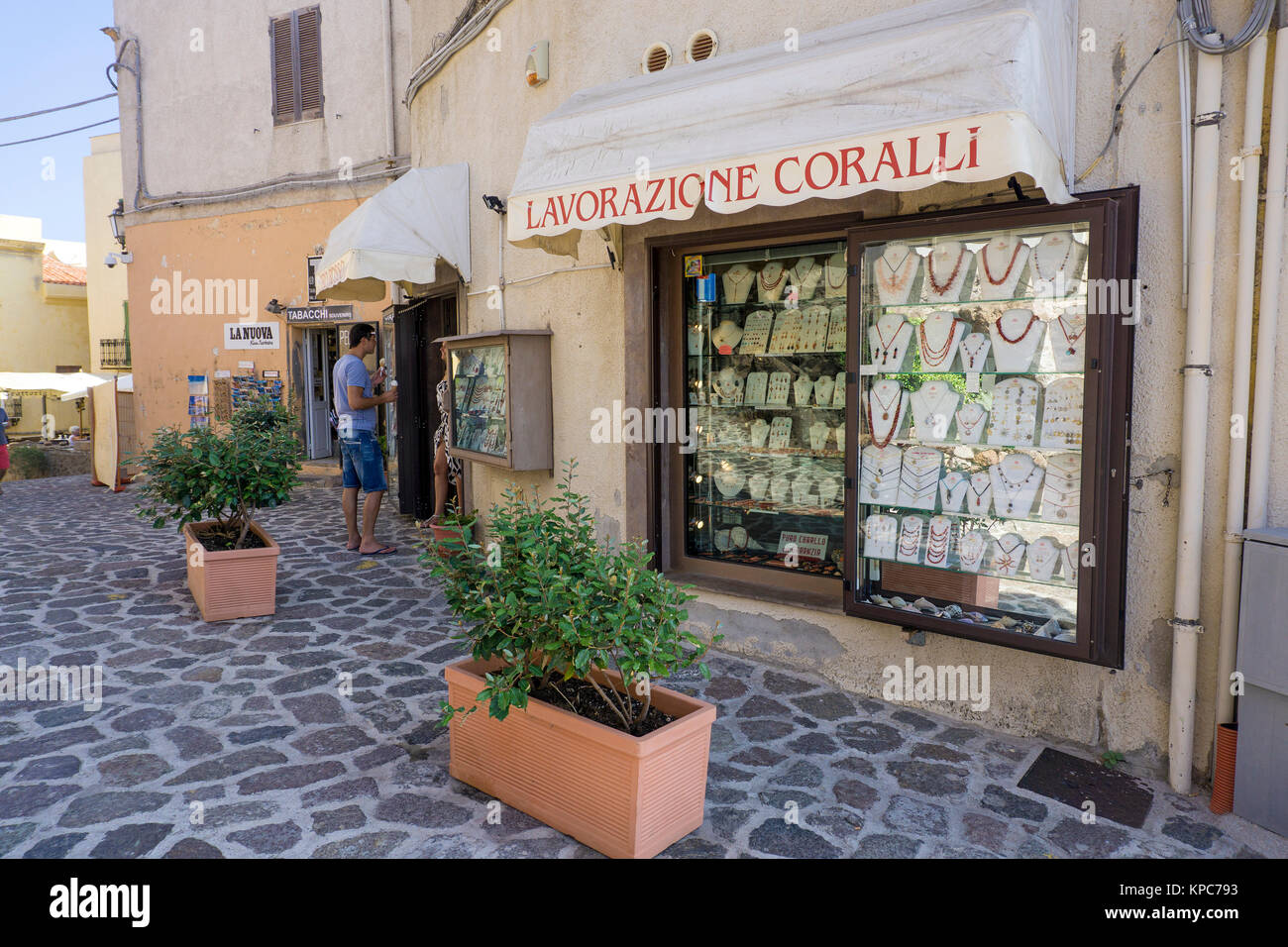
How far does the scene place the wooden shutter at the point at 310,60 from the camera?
12.3m

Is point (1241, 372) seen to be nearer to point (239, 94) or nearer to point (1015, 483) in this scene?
point (1015, 483)

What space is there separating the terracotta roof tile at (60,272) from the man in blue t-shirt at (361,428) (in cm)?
2177

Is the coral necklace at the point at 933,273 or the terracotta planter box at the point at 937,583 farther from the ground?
the coral necklace at the point at 933,273

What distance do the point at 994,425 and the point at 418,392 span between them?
6525 mm

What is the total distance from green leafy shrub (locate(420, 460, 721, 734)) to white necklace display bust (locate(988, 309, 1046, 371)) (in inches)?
80.7

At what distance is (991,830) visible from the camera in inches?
127

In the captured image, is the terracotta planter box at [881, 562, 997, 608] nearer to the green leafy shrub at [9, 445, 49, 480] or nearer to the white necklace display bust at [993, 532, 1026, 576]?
the white necklace display bust at [993, 532, 1026, 576]

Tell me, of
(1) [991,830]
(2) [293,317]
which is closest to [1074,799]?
(1) [991,830]

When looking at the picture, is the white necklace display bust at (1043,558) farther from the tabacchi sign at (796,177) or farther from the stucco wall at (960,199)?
the tabacchi sign at (796,177)

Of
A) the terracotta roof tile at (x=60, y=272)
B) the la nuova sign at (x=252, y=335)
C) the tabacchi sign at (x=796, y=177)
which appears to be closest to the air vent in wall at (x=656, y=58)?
the tabacchi sign at (x=796, y=177)

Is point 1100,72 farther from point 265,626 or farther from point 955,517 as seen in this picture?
point 265,626

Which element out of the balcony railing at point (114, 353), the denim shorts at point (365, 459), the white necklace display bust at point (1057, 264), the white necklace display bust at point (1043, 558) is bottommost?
the white necklace display bust at point (1043, 558)

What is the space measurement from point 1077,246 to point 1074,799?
7.70ft

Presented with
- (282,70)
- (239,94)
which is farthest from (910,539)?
(239,94)
